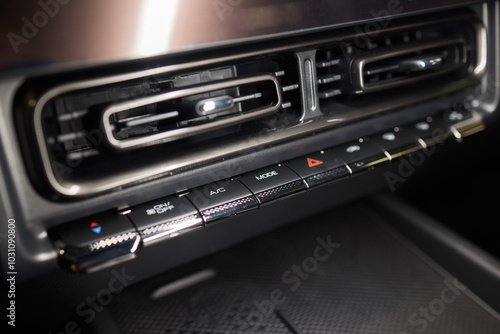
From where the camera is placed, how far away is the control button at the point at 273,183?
2.11 ft

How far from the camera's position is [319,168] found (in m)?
0.70

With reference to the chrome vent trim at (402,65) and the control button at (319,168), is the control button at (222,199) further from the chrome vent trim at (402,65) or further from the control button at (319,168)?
the chrome vent trim at (402,65)

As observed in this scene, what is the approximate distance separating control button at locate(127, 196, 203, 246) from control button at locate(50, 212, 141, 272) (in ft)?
0.04

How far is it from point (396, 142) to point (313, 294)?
0.30 m

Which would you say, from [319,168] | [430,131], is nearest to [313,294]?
[319,168]

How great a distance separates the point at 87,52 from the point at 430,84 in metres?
0.62

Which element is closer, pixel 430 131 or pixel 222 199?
pixel 222 199

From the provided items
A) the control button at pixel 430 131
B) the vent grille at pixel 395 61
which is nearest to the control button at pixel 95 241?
the vent grille at pixel 395 61

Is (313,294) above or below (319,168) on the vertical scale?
below

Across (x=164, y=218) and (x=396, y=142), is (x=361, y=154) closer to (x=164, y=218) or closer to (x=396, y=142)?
(x=396, y=142)

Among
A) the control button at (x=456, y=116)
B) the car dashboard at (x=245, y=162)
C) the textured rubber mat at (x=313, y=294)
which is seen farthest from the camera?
the control button at (x=456, y=116)

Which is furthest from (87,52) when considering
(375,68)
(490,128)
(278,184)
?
(490,128)

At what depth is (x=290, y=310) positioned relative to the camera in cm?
73

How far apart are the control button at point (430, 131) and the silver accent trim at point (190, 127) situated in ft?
1.03
